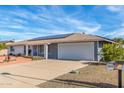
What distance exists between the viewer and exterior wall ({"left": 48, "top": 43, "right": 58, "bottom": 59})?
27.5 m

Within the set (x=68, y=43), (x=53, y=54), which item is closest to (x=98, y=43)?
(x=68, y=43)

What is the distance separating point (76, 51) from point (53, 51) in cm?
464

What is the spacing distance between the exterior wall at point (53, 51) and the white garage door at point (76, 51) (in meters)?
0.75

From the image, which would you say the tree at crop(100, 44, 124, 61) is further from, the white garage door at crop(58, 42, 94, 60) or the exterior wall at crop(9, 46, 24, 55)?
the exterior wall at crop(9, 46, 24, 55)

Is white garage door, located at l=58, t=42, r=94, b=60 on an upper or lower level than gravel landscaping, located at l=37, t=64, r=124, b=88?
upper

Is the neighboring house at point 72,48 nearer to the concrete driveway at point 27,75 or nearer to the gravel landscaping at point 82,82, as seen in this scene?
the concrete driveway at point 27,75

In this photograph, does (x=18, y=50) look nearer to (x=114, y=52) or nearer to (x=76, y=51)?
(x=76, y=51)

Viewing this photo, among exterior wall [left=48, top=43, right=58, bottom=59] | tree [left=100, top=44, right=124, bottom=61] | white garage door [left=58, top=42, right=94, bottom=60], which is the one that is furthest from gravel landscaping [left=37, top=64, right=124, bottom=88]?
exterior wall [left=48, top=43, right=58, bottom=59]

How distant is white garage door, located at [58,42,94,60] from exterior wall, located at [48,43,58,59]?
746 mm

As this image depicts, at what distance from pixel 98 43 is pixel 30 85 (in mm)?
14728

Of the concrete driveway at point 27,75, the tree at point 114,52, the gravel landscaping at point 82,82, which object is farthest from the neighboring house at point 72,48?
the gravel landscaping at point 82,82

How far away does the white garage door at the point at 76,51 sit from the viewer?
23.2 metres

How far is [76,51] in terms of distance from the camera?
80.8ft
